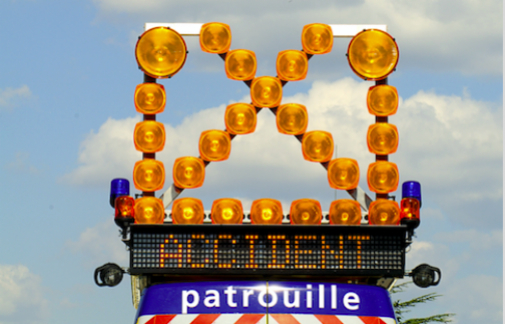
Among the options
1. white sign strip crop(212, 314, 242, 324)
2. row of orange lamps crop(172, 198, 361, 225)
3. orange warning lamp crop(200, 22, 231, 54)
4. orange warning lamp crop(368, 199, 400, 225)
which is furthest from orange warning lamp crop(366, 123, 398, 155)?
white sign strip crop(212, 314, 242, 324)

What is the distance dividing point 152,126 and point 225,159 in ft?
2.60

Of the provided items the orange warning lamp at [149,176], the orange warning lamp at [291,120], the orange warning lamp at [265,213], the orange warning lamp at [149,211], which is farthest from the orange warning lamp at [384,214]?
the orange warning lamp at [149,176]

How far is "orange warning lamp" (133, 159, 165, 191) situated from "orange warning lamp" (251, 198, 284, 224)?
104 centimetres

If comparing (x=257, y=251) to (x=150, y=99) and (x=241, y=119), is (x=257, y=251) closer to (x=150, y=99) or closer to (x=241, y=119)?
(x=241, y=119)

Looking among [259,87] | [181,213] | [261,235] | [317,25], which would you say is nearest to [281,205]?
[261,235]

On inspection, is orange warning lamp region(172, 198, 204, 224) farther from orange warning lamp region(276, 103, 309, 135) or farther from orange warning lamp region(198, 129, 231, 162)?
orange warning lamp region(276, 103, 309, 135)

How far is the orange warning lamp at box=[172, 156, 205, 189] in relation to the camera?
876 cm

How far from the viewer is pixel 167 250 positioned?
312 inches

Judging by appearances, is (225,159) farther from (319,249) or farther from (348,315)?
(348,315)

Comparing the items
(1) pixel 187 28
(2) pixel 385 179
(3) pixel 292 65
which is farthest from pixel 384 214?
(1) pixel 187 28

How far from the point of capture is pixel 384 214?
8234mm

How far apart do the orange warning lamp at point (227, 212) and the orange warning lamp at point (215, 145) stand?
80 cm

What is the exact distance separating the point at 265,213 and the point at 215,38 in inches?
90.4

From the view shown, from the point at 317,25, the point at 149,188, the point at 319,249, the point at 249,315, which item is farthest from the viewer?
the point at 317,25
